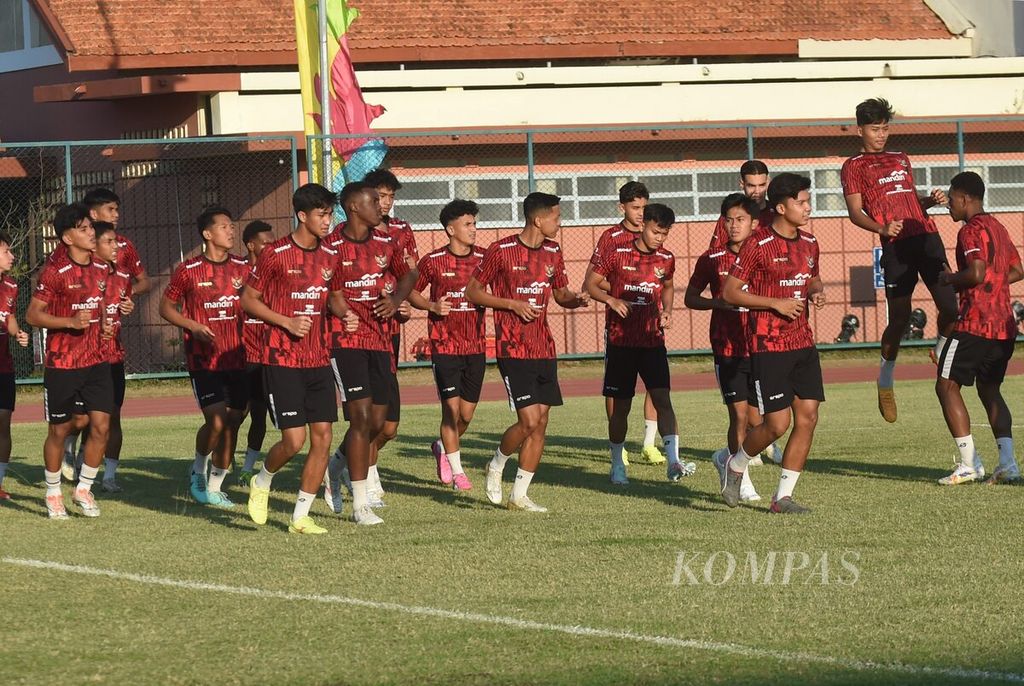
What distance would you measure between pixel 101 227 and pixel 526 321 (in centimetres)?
340

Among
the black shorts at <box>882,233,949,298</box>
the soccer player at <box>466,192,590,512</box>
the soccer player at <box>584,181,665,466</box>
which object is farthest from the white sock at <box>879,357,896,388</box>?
the soccer player at <box>466,192,590,512</box>

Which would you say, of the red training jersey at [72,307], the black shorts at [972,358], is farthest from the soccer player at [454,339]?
the black shorts at [972,358]

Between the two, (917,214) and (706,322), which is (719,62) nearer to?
(706,322)

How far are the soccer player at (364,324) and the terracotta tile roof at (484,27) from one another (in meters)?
16.1

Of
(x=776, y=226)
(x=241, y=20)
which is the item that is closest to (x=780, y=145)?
(x=241, y=20)

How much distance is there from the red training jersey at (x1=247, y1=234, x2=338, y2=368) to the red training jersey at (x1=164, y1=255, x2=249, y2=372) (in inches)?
81.1

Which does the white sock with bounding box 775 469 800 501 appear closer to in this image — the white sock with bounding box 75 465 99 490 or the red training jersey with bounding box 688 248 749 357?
the red training jersey with bounding box 688 248 749 357

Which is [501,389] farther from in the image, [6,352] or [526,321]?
[526,321]

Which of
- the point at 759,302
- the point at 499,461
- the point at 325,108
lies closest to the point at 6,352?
the point at 499,461

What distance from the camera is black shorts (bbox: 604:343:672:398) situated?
41.3 ft

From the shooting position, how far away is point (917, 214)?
13.1 meters

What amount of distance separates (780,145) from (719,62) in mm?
3332

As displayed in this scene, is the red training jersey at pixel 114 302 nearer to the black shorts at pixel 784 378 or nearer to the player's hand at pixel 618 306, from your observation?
the player's hand at pixel 618 306

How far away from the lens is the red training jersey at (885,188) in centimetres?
1302
